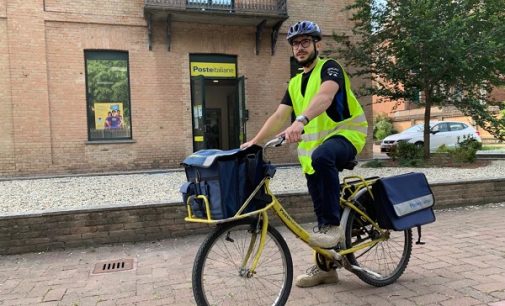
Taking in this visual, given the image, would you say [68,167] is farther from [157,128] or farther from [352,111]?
[352,111]

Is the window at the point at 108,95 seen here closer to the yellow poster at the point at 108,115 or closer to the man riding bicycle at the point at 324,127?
the yellow poster at the point at 108,115

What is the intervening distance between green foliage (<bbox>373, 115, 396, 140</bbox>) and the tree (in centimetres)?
2056

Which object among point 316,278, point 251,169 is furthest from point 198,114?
point 251,169

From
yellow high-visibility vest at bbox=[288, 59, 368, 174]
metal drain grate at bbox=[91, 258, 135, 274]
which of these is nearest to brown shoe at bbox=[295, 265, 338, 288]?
yellow high-visibility vest at bbox=[288, 59, 368, 174]

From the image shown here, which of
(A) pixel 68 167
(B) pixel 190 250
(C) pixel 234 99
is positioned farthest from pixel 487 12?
(A) pixel 68 167

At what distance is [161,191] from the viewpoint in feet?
25.2

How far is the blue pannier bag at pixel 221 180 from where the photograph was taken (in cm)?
277

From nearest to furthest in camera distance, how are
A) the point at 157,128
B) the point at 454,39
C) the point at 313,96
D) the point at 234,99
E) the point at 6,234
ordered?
the point at 313,96
the point at 6,234
the point at 454,39
the point at 157,128
the point at 234,99

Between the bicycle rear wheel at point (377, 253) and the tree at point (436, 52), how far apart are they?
287 inches

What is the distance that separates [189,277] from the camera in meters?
4.24

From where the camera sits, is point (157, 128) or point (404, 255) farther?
point (157, 128)

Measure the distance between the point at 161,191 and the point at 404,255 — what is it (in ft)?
15.6

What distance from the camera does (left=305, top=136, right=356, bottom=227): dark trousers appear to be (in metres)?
3.21

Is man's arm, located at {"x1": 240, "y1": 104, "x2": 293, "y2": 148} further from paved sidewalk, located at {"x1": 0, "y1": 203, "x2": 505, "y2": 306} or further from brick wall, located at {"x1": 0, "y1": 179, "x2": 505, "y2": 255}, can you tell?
brick wall, located at {"x1": 0, "y1": 179, "x2": 505, "y2": 255}
